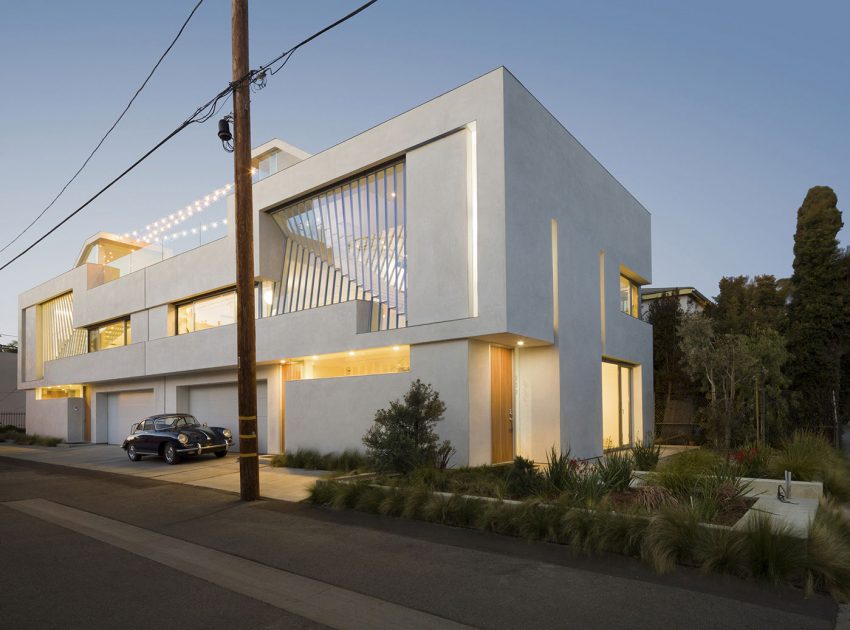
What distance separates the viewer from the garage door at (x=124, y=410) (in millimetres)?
27328

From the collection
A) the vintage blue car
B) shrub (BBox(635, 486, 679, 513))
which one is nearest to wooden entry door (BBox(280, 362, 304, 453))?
the vintage blue car

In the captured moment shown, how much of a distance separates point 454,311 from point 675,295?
55.0 ft

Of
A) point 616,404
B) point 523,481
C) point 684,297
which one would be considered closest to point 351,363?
point 616,404

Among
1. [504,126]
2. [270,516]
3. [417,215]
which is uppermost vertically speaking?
[504,126]

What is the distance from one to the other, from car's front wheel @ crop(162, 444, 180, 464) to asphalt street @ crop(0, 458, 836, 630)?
881 cm

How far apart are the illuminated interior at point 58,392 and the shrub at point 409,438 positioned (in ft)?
86.5

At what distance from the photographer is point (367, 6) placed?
904 cm

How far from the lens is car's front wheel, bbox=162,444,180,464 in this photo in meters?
18.4

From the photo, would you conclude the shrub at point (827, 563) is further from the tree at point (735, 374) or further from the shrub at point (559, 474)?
the tree at point (735, 374)

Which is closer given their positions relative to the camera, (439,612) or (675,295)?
(439,612)

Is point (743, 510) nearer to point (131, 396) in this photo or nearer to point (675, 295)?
point (675, 295)

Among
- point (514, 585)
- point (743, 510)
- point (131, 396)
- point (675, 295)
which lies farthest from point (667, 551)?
point (131, 396)

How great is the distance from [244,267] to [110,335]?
21.9 meters

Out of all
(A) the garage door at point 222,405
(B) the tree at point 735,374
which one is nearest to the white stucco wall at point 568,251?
(B) the tree at point 735,374
